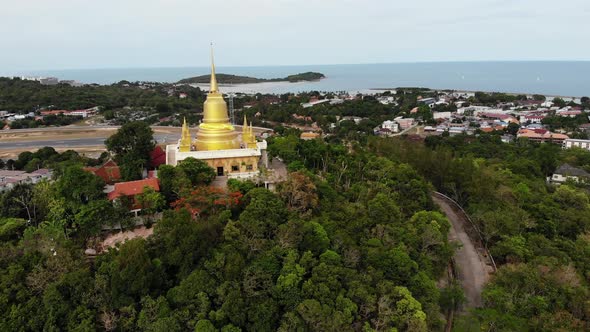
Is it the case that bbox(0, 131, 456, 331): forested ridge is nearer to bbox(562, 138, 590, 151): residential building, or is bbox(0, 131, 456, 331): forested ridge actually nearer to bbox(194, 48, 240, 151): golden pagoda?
bbox(194, 48, 240, 151): golden pagoda

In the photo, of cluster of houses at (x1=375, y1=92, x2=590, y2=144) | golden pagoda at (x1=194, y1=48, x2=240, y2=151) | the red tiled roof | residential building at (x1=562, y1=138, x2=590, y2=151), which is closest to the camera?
the red tiled roof

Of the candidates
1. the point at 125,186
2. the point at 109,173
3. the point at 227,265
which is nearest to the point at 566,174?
the point at 227,265

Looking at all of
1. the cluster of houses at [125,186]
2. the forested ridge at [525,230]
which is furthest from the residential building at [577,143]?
the cluster of houses at [125,186]

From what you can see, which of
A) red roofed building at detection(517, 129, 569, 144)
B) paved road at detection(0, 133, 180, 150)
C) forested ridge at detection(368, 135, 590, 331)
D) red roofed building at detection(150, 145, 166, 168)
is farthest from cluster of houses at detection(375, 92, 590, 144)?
paved road at detection(0, 133, 180, 150)

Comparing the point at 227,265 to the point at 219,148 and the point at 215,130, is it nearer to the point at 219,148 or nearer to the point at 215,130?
the point at 219,148

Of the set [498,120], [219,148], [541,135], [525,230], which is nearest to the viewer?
[525,230]

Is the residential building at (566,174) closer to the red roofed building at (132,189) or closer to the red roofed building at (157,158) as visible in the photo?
the red roofed building at (157,158)

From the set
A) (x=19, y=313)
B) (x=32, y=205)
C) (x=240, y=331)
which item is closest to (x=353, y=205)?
(x=240, y=331)

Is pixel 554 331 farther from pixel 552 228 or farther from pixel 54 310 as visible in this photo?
pixel 54 310
